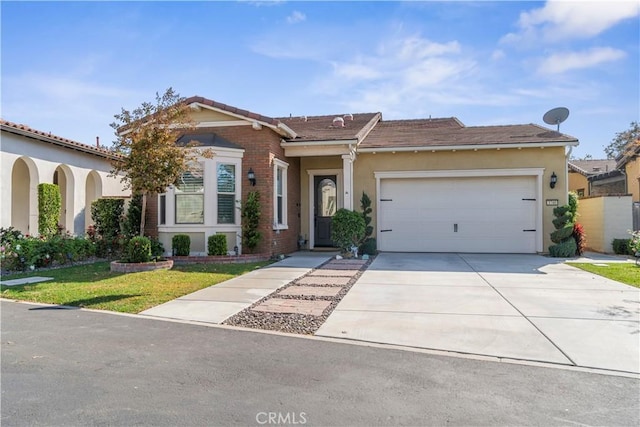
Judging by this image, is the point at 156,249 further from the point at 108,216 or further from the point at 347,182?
the point at 347,182

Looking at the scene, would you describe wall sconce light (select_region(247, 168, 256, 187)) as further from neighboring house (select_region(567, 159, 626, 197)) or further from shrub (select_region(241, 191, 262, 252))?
neighboring house (select_region(567, 159, 626, 197))


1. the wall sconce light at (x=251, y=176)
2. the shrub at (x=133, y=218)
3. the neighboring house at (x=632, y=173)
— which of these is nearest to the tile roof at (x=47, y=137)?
the shrub at (x=133, y=218)

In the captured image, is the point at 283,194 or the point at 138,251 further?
the point at 283,194

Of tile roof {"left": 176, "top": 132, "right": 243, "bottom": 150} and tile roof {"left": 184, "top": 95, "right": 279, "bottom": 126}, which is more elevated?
tile roof {"left": 184, "top": 95, "right": 279, "bottom": 126}

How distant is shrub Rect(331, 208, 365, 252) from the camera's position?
1212cm

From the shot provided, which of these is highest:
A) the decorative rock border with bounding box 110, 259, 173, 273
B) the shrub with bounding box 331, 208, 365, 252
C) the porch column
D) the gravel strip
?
the porch column

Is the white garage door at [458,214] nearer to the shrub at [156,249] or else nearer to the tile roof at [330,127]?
the tile roof at [330,127]

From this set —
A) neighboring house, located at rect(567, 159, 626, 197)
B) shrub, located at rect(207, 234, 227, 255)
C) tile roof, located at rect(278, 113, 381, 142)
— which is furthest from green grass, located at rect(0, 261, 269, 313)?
neighboring house, located at rect(567, 159, 626, 197)

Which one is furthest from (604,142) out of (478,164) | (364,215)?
(364,215)

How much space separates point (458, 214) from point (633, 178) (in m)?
9.65

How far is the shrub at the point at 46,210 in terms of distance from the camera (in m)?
12.4

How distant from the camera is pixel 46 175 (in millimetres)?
13102

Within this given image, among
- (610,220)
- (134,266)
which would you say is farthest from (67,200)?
(610,220)

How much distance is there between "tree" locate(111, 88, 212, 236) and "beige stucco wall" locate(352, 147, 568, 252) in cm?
662
